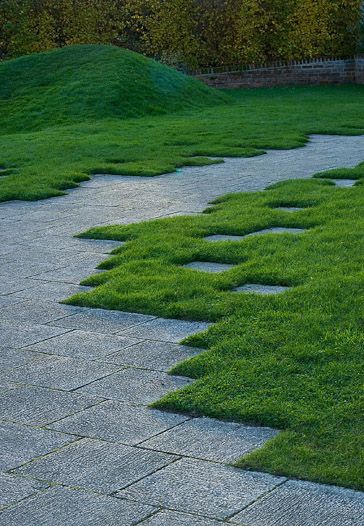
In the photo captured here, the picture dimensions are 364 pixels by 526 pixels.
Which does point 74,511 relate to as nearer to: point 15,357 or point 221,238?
point 15,357

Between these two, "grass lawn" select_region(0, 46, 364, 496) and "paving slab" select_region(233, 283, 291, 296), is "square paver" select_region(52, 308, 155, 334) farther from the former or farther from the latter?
"paving slab" select_region(233, 283, 291, 296)

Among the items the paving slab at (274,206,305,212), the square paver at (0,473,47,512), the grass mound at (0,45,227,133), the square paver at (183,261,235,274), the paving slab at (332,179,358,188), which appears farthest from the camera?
the grass mound at (0,45,227,133)

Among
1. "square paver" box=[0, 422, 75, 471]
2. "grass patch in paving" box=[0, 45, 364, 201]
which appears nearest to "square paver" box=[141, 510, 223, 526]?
"square paver" box=[0, 422, 75, 471]

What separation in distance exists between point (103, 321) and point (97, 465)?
1.97 metres

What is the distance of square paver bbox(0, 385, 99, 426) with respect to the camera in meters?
4.34

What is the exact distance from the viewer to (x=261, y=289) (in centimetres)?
612

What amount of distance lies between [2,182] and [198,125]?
625 centimetres

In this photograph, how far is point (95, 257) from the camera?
742 cm

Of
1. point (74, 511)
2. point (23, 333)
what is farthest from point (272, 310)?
point (74, 511)

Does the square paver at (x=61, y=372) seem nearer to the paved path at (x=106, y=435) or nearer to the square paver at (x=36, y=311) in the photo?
the paved path at (x=106, y=435)

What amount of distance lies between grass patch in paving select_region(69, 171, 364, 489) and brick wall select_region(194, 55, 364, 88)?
62.4ft

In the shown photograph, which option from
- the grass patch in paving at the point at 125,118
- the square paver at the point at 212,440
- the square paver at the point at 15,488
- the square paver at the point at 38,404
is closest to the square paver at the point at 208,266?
the square paver at the point at 38,404

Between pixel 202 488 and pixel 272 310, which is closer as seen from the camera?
pixel 202 488

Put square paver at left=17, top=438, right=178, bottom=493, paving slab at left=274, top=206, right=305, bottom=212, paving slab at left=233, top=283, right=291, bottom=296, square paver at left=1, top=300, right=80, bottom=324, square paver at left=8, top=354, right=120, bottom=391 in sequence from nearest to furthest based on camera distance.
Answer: square paver at left=17, top=438, right=178, bottom=493, square paver at left=8, top=354, right=120, bottom=391, square paver at left=1, top=300, right=80, bottom=324, paving slab at left=233, top=283, right=291, bottom=296, paving slab at left=274, top=206, right=305, bottom=212
